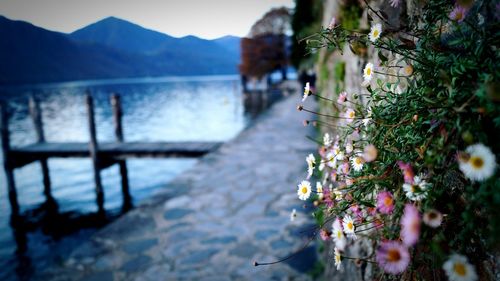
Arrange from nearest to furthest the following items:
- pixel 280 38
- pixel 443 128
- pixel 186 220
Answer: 1. pixel 443 128
2. pixel 186 220
3. pixel 280 38

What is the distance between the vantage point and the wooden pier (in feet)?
31.3

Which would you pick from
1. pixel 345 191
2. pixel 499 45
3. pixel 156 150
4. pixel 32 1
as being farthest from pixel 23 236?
pixel 499 45

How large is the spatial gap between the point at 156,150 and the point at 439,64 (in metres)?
8.98

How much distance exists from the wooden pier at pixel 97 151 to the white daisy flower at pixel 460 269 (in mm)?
8612

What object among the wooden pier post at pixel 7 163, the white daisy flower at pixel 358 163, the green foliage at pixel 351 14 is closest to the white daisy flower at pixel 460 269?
the white daisy flower at pixel 358 163

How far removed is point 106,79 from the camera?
151250 millimetres

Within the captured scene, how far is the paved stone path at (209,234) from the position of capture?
3480 mm

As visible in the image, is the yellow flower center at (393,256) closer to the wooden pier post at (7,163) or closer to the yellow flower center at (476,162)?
the yellow flower center at (476,162)

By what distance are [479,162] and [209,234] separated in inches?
145

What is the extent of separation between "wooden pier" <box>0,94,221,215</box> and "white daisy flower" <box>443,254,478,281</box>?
8.61m

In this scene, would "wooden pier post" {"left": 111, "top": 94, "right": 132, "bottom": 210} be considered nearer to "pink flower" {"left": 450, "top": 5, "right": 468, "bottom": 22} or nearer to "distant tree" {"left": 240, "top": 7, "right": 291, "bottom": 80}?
"pink flower" {"left": 450, "top": 5, "right": 468, "bottom": 22}

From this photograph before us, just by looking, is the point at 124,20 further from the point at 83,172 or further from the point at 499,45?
the point at 83,172

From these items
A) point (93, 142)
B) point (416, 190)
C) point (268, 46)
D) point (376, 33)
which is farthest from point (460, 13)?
point (268, 46)

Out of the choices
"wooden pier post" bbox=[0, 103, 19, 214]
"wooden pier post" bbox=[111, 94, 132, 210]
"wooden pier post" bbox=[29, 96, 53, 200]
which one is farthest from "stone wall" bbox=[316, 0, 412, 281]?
"wooden pier post" bbox=[29, 96, 53, 200]
